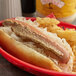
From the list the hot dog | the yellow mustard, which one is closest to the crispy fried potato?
the hot dog

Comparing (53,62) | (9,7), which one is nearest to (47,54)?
(53,62)

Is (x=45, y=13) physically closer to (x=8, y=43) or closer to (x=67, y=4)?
(x=67, y=4)

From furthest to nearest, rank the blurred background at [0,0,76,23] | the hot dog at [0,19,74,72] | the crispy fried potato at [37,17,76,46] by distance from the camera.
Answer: the blurred background at [0,0,76,23] < the crispy fried potato at [37,17,76,46] < the hot dog at [0,19,74,72]

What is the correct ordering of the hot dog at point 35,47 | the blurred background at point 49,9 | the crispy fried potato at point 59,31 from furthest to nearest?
the blurred background at point 49,9
the crispy fried potato at point 59,31
the hot dog at point 35,47

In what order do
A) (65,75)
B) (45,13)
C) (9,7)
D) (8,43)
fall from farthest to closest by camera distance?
(45,13) < (9,7) < (8,43) < (65,75)

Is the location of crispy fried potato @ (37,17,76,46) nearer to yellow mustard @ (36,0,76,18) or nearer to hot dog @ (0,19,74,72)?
hot dog @ (0,19,74,72)

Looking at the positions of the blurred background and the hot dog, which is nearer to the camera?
the hot dog

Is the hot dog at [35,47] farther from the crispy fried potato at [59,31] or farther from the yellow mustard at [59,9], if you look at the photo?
the yellow mustard at [59,9]

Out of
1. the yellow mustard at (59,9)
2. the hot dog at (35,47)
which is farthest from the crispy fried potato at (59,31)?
the yellow mustard at (59,9)
